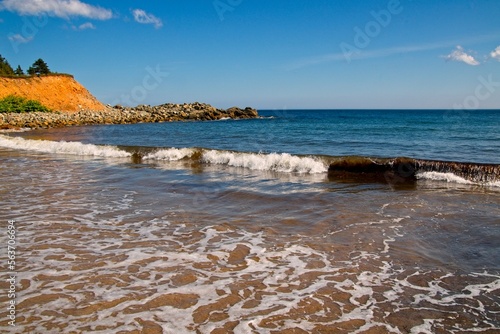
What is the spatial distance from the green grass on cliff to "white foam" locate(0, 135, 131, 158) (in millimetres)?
29795

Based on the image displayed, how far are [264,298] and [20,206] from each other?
667 cm

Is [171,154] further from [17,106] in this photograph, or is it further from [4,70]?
[4,70]

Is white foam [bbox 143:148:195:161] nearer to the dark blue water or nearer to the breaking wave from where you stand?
the breaking wave

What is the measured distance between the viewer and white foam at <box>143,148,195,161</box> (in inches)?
723

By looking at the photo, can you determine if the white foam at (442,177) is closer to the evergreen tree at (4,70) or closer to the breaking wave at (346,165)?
the breaking wave at (346,165)

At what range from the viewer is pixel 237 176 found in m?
13.0

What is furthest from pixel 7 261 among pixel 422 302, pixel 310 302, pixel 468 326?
pixel 468 326

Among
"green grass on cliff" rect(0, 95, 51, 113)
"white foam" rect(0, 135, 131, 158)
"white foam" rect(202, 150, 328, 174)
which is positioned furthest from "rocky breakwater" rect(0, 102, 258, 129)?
"white foam" rect(202, 150, 328, 174)

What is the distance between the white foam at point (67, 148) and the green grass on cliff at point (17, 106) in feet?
97.8

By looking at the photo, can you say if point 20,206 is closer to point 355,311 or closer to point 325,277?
point 325,277

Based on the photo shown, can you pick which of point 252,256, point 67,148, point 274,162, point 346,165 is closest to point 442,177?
point 346,165

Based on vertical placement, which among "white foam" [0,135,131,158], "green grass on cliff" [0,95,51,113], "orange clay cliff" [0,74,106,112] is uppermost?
"orange clay cliff" [0,74,106,112]

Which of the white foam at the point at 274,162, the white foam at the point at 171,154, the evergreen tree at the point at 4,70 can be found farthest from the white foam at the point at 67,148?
the evergreen tree at the point at 4,70

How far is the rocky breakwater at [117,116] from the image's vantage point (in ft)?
143
